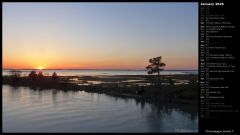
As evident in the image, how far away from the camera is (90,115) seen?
26.8 ft

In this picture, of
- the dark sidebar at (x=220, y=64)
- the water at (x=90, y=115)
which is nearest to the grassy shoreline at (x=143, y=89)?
the water at (x=90, y=115)

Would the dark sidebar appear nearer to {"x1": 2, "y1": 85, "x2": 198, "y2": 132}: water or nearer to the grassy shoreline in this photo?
{"x1": 2, "y1": 85, "x2": 198, "y2": 132}: water

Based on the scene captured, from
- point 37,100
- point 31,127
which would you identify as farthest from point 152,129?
point 37,100

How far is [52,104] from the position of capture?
1002 cm

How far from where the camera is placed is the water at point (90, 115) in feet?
21.7

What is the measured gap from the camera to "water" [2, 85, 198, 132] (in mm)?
6617

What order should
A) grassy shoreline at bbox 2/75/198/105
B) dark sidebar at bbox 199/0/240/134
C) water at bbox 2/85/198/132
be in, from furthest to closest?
grassy shoreline at bbox 2/75/198/105 → water at bbox 2/85/198/132 → dark sidebar at bbox 199/0/240/134

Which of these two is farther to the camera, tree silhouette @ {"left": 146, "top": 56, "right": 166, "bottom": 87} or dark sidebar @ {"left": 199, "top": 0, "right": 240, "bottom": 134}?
tree silhouette @ {"left": 146, "top": 56, "right": 166, "bottom": 87}

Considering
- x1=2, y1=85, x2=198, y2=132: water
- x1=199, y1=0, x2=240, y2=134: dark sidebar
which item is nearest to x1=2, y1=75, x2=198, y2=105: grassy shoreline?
x1=2, y1=85, x2=198, y2=132: water

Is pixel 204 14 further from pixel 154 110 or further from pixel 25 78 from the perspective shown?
pixel 25 78

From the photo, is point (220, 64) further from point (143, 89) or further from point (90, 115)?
point (143, 89)

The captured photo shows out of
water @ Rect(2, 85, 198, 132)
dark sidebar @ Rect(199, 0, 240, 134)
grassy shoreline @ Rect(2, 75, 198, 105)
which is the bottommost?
water @ Rect(2, 85, 198, 132)

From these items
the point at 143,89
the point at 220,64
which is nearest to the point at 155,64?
the point at 143,89

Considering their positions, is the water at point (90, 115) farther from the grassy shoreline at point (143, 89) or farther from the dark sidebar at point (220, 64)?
the dark sidebar at point (220, 64)
